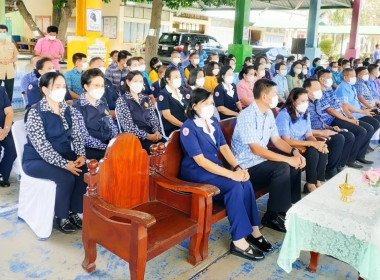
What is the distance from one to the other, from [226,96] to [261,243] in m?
2.87

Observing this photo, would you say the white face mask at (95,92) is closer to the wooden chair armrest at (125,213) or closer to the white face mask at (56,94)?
the white face mask at (56,94)

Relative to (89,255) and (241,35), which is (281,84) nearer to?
(241,35)

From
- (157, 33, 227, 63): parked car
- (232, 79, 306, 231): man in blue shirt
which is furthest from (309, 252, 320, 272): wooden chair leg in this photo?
(157, 33, 227, 63): parked car

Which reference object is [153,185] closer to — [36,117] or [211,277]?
[211,277]

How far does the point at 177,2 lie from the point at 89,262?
10.2m

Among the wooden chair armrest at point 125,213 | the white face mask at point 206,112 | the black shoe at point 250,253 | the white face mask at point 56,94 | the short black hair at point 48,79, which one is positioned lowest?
the black shoe at point 250,253

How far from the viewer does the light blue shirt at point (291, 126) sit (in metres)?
4.03

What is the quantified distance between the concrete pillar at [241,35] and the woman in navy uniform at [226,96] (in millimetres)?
5946

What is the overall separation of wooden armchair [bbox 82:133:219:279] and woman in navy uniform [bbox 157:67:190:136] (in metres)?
1.60

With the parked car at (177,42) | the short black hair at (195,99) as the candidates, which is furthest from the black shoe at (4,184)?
the parked car at (177,42)

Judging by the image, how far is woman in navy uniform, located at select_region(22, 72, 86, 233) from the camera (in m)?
3.07

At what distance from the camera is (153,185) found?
9.76ft

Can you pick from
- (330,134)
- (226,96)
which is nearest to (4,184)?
(226,96)

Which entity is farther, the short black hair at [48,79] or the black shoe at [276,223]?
the black shoe at [276,223]
